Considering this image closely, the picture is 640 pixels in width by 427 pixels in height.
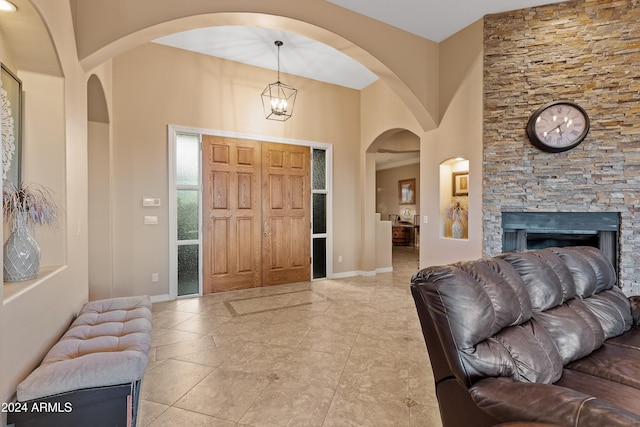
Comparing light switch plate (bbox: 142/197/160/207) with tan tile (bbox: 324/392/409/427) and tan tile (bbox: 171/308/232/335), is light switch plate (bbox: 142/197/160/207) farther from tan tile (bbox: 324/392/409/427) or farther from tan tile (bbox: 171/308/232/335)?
tan tile (bbox: 324/392/409/427)

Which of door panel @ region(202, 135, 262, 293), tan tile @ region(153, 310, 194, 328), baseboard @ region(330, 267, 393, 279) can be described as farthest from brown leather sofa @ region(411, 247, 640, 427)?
baseboard @ region(330, 267, 393, 279)

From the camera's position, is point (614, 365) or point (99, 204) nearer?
point (614, 365)

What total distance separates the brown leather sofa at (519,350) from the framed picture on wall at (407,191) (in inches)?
334

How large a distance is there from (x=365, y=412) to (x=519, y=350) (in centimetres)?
103

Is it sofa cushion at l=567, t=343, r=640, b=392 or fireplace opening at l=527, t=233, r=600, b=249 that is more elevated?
fireplace opening at l=527, t=233, r=600, b=249

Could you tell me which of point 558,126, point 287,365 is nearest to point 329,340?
point 287,365

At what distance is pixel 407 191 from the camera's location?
1029 centimetres

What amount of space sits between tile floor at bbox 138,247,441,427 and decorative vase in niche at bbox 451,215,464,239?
1.11m

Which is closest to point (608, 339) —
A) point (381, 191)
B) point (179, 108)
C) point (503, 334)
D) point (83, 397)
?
point (503, 334)

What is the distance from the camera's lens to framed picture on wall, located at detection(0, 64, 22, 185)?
5.74ft

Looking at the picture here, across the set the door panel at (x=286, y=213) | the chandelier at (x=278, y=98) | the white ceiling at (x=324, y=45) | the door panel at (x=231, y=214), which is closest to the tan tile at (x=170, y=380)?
the door panel at (x=231, y=214)

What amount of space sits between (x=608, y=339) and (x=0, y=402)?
3198mm

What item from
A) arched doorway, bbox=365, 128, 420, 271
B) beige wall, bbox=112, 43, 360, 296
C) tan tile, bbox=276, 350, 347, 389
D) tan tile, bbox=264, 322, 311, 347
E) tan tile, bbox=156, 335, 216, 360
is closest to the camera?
tan tile, bbox=276, 350, 347, 389

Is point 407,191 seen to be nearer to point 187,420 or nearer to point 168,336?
point 168,336
